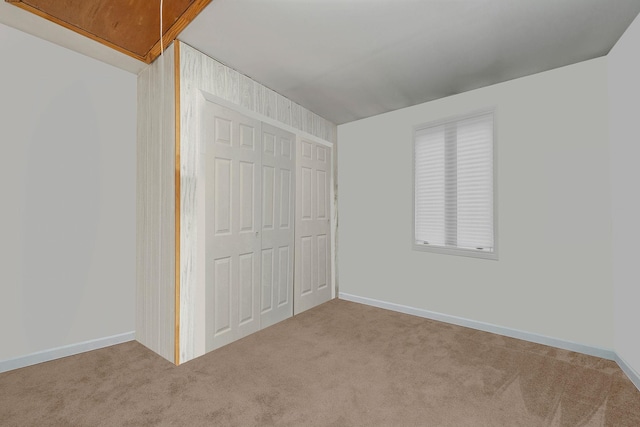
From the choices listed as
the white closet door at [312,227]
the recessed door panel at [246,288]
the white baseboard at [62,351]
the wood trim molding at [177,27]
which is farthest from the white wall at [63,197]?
the white closet door at [312,227]

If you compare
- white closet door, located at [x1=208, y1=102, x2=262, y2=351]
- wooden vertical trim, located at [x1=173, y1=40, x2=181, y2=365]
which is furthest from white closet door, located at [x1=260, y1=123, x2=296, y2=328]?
wooden vertical trim, located at [x1=173, y1=40, x2=181, y2=365]

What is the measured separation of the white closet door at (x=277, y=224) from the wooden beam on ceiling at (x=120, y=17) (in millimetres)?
1191

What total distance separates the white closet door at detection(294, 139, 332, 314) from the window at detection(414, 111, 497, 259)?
1221 millimetres

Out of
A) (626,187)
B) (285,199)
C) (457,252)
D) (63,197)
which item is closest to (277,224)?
(285,199)

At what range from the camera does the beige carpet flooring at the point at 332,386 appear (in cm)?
176

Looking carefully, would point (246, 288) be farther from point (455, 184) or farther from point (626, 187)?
point (626, 187)

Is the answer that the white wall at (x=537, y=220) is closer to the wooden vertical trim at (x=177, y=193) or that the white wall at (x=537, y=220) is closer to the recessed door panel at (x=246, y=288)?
the recessed door panel at (x=246, y=288)

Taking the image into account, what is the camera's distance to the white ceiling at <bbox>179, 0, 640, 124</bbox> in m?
1.98

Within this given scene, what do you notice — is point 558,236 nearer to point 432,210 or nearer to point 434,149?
point 432,210

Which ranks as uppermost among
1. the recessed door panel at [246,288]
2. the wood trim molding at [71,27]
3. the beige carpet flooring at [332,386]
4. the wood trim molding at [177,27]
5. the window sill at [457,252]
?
the wood trim molding at [177,27]

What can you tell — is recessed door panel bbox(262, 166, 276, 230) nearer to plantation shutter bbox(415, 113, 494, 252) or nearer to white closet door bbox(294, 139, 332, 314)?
white closet door bbox(294, 139, 332, 314)

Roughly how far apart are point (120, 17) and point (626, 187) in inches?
158

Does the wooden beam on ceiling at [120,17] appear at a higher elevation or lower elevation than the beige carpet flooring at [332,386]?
higher

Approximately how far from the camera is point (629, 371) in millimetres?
2195
